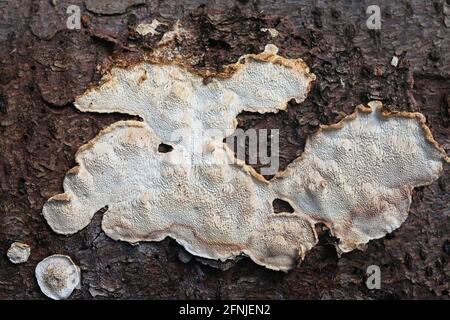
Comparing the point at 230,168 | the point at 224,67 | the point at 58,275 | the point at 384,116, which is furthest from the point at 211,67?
the point at 58,275

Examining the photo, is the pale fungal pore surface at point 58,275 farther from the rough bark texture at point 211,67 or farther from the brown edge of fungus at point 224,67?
the brown edge of fungus at point 224,67

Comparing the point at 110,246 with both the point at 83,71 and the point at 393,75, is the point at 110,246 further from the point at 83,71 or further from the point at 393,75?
the point at 393,75

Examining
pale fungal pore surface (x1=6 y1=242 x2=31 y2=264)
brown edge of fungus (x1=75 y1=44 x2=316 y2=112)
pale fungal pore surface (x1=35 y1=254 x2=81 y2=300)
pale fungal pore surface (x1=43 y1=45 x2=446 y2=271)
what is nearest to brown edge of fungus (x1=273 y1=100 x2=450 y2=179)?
pale fungal pore surface (x1=43 y1=45 x2=446 y2=271)

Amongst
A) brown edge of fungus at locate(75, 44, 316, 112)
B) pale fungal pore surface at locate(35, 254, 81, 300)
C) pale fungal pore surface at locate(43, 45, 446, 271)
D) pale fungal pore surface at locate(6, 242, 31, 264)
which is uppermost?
brown edge of fungus at locate(75, 44, 316, 112)

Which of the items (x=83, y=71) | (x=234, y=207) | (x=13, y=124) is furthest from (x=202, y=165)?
(x=13, y=124)

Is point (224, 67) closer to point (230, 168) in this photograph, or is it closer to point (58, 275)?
point (230, 168)

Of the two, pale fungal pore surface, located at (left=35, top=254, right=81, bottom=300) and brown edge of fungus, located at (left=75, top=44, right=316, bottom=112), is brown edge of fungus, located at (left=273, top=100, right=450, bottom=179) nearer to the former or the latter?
brown edge of fungus, located at (left=75, top=44, right=316, bottom=112)
